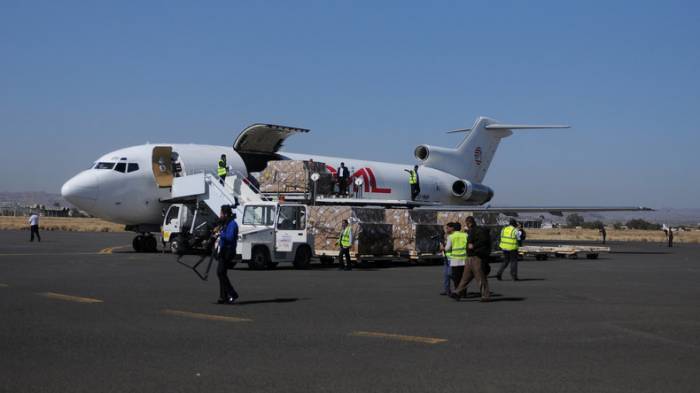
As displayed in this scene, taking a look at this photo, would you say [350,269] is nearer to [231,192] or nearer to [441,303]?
[231,192]

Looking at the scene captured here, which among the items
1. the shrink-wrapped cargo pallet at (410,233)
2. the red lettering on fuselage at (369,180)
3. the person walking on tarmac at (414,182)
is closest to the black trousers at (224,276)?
the shrink-wrapped cargo pallet at (410,233)

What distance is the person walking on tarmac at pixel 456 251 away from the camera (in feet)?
48.6

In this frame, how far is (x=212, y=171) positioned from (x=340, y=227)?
7112mm

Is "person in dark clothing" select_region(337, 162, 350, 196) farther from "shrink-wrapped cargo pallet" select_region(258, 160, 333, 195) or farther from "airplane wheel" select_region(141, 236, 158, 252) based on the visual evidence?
"airplane wheel" select_region(141, 236, 158, 252)

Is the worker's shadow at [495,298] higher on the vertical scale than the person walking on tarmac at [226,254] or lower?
lower

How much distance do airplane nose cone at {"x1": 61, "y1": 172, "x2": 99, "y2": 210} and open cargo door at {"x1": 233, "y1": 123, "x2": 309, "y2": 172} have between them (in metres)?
6.38

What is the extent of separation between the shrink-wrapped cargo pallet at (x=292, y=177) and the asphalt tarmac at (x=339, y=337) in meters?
9.47

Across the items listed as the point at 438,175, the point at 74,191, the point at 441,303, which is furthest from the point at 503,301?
the point at 438,175

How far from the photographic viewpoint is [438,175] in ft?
137

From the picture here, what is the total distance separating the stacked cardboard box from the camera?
24.6m

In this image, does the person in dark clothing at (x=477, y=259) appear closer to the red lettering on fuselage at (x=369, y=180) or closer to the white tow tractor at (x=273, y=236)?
the white tow tractor at (x=273, y=236)

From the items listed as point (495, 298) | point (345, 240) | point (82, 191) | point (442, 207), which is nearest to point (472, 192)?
point (442, 207)

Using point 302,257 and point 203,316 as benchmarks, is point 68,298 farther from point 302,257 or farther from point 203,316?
point 302,257

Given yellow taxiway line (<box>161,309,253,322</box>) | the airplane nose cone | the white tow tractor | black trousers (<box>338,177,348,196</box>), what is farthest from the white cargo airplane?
yellow taxiway line (<box>161,309,253,322</box>)
